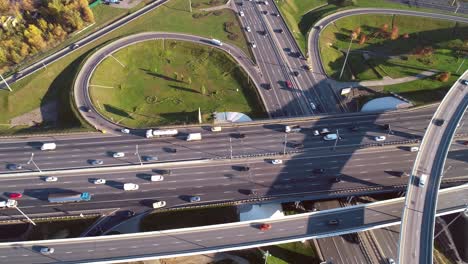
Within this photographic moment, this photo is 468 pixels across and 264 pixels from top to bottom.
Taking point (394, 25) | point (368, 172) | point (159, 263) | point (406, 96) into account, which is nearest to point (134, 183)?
point (159, 263)

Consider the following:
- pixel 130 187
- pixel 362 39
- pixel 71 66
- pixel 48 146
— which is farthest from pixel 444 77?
pixel 71 66

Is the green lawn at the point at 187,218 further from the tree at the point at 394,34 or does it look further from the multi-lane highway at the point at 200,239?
the tree at the point at 394,34

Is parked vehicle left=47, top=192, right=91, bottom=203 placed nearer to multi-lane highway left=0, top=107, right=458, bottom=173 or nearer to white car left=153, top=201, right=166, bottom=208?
multi-lane highway left=0, top=107, right=458, bottom=173

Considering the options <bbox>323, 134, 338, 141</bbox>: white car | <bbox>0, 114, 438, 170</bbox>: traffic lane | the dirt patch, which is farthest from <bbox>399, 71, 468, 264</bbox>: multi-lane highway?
the dirt patch

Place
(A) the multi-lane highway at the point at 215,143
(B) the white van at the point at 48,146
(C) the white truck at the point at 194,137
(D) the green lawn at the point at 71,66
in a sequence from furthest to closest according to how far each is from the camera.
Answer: (D) the green lawn at the point at 71,66
(C) the white truck at the point at 194,137
(B) the white van at the point at 48,146
(A) the multi-lane highway at the point at 215,143

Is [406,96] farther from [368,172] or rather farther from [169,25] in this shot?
[169,25]

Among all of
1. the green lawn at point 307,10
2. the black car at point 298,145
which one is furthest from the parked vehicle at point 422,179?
the green lawn at point 307,10
